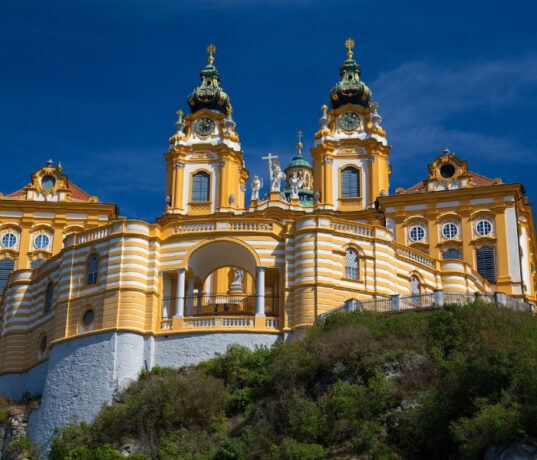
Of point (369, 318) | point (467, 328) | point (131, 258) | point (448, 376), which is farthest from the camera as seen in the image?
point (131, 258)

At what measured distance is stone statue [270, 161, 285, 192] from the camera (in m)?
68.9

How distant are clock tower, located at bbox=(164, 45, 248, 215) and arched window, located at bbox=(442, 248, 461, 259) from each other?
1462 centimetres

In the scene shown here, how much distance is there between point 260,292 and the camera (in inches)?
1848

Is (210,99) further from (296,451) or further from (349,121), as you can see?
(296,451)

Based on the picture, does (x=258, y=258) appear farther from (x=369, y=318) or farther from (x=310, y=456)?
(x=310, y=456)

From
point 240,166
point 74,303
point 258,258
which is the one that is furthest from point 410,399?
point 240,166

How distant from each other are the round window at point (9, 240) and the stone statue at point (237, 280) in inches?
609

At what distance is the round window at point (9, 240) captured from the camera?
66.5 meters

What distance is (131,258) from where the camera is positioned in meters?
47.0

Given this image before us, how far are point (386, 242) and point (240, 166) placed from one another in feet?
81.0

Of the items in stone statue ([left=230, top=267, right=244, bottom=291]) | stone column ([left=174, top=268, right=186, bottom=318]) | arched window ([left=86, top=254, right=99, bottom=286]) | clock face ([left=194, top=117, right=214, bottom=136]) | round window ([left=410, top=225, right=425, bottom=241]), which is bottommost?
stone column ([left=174, top=268, right=186, bottom=318])

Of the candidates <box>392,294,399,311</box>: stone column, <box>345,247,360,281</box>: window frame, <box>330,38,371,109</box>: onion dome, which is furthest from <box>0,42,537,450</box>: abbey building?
<box>330,38,371,109</box>: onion dome

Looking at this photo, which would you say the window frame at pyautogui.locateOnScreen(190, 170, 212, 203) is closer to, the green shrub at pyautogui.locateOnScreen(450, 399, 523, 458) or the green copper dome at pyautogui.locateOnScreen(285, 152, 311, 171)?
the green copper dome at pyautogui.locateOnScreen(285, 152, 311, 171)

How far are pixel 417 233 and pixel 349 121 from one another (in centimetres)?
1153
